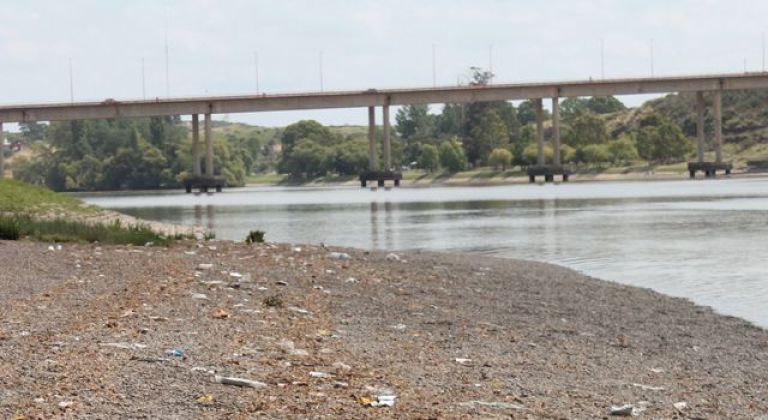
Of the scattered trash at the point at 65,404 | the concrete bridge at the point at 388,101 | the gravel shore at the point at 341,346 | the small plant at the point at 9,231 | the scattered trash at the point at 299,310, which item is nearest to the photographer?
the scattered trash at the point at 65,404

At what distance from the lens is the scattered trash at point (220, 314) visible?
17.7 meters

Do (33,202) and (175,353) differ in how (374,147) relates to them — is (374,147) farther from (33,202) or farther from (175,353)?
(175,353)

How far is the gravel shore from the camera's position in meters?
12.0

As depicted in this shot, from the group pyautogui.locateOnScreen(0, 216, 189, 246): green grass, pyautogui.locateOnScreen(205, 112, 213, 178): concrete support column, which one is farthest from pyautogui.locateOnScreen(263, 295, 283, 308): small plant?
pyautogui.locateOnScreen(205, 112, 213, 178): concrete support column

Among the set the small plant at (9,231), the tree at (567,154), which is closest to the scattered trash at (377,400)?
the small plant at (9,231)

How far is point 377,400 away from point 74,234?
2364 cm

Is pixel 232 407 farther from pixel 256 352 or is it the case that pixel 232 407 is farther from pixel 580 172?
pixel 580 172

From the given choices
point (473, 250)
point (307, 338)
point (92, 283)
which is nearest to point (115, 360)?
point (307, 338)

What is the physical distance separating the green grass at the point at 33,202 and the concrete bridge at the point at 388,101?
9000 centimetres

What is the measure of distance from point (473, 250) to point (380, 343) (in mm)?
27015

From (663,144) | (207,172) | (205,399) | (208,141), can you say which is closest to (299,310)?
(205,399)

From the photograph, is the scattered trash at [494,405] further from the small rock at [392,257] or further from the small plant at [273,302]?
the small rock at [392,257]

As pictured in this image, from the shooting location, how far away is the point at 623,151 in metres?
191

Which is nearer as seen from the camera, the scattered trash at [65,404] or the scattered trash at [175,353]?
the scattered trash at [65,404]
